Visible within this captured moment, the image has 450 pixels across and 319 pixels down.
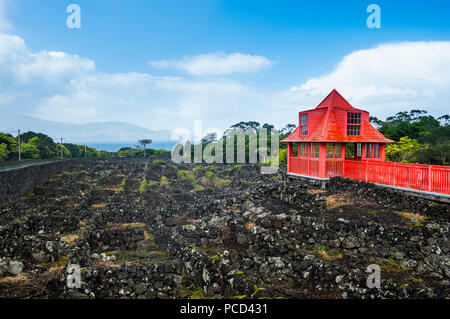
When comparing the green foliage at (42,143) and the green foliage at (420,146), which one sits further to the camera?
the green foliage at (42,143)

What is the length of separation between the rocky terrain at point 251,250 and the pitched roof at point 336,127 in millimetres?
2764

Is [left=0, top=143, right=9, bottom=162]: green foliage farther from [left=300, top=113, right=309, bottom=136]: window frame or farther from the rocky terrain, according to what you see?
[left=300, top=113, right=309, bottom=136]: window frame

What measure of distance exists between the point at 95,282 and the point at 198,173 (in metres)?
28.2

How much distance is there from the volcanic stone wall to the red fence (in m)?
18.6

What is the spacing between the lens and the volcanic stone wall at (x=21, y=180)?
17623 millimetres

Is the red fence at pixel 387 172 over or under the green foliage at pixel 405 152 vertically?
under

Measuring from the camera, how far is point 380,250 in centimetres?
961

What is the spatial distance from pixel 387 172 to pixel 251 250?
311 inches

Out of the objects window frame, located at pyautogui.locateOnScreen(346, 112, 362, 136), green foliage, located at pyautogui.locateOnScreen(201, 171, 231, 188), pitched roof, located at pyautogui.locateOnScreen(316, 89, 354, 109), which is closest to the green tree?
green foliage, located at pyautogui.locateOnScreen(201, 171, 231, 188)

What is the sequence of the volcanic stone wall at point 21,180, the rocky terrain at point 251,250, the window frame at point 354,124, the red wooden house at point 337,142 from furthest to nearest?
the volcanic stone wall at point 21,180, the window frame at point 354,124, the red wooden house at point 337,142, the rocky terrain at point 251,250

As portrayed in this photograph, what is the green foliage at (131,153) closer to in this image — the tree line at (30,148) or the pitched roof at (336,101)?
the tree line at (30,148)

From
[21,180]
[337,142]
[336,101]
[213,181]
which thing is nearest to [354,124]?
[337,142]

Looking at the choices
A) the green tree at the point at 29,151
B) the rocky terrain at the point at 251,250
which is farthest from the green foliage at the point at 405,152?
the green tree at the point at 29,151
